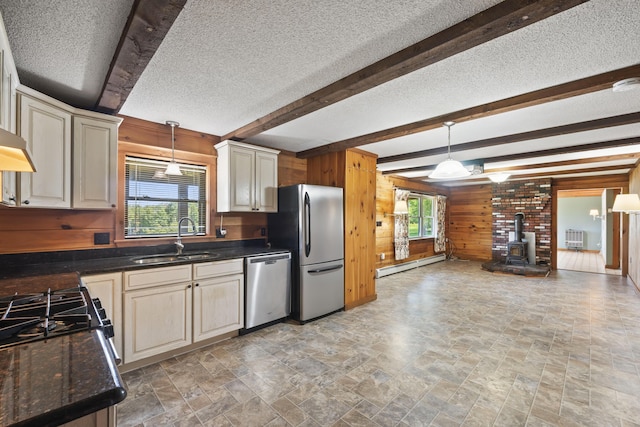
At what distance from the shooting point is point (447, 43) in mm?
1566

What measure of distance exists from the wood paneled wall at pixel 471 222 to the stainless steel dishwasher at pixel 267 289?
6699 mm

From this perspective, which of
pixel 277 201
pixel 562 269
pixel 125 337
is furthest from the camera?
pixel 562 269

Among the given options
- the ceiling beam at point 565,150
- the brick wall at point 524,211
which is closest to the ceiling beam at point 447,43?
the ceiling beam at point 565,150

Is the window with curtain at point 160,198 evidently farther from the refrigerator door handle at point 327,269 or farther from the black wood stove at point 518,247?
the black wood stove at point 518,247

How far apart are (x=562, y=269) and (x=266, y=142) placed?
Result: 777 cm

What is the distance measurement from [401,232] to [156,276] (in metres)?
5.32

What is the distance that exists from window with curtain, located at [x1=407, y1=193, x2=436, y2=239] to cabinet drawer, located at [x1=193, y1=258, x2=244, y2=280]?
5.30 meters

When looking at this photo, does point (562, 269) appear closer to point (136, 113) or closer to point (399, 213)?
point (399, 213)

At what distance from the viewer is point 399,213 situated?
623cm

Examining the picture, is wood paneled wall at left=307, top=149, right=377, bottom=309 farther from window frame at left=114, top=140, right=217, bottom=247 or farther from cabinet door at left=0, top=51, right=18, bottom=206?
cabinet door at left=0, top=51, right=18, bottom=206

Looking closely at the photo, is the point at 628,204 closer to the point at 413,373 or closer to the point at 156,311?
the point at 413,373

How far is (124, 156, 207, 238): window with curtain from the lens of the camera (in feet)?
10.1

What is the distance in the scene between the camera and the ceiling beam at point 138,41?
1.32m

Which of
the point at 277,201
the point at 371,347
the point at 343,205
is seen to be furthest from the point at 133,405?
the point at 343,205
